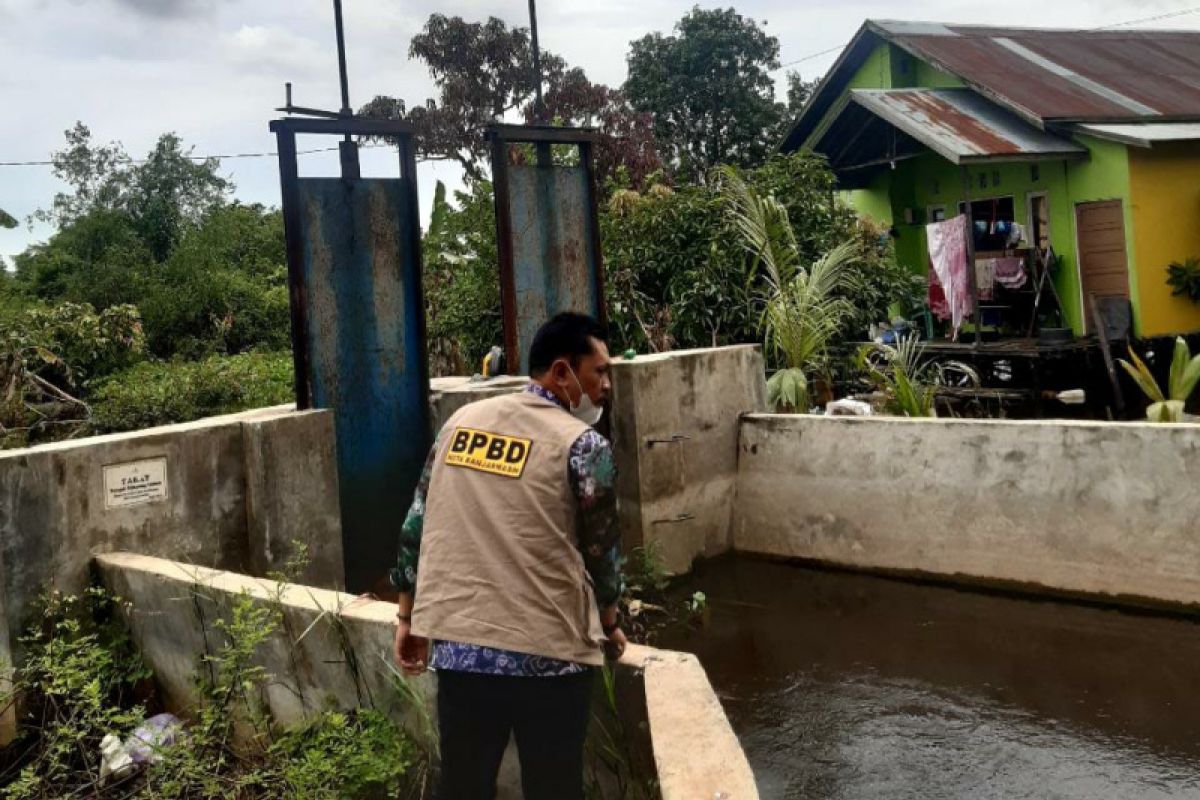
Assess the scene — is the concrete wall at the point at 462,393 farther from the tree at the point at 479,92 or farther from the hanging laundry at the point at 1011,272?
the tree at the point at 479,92

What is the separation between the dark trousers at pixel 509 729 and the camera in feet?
8.82

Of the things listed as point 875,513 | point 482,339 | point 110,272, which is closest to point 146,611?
point 875,513

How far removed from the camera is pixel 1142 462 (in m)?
6.27

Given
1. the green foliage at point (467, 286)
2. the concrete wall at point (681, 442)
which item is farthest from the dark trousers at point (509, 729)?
the green foliage at point (467, 286)

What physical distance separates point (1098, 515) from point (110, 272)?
18.0m

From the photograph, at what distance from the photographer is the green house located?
12.9 m

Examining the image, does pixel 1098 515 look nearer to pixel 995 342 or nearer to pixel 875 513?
pixel 875 513

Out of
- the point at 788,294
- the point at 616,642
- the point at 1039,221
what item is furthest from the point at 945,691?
the point at 1039,221

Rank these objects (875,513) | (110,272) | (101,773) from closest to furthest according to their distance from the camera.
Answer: (101,773) < (875,513) < (110,272)

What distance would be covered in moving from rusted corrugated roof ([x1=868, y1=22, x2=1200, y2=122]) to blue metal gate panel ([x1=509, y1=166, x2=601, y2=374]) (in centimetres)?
782

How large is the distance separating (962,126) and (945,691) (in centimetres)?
930

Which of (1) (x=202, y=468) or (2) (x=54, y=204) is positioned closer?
(1) (x=202, y=468)

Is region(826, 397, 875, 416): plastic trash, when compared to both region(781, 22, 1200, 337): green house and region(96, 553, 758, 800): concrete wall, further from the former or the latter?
region(781, 22, 1200, 337): green house

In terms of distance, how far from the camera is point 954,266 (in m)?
13.2
